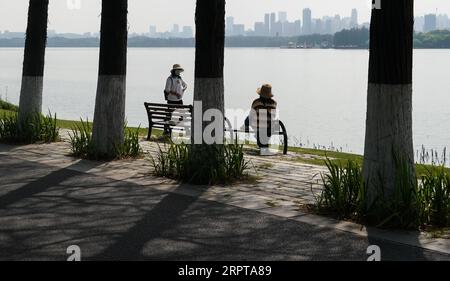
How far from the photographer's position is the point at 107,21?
12.5m

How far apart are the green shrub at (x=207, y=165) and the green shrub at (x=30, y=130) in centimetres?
497

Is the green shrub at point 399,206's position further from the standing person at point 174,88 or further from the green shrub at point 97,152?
the standing person at point 174,88

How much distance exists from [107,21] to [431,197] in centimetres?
687

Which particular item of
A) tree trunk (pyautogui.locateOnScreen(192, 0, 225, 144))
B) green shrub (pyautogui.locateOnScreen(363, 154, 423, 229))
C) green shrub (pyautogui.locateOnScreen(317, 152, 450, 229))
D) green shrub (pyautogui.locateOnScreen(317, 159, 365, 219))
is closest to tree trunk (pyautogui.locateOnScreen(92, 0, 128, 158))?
tree trunk (pyautogui.locateOnScreen(192, 0, 225, 144))


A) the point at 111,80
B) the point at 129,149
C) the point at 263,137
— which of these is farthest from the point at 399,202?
the point at 263,137

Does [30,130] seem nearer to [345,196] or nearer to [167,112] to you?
[167,112]

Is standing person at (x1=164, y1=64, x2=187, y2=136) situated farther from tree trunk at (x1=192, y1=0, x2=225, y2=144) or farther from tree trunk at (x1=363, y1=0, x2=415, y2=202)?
tree trunk at (x1=363, y1=0, x2=415, y2=202)

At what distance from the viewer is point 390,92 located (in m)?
7.97

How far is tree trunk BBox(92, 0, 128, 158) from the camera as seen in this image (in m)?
12.5

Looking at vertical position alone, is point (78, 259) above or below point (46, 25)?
below

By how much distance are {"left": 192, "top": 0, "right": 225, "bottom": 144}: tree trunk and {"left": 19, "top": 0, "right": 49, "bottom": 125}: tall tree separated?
559 centimetres

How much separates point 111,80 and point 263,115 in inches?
148
